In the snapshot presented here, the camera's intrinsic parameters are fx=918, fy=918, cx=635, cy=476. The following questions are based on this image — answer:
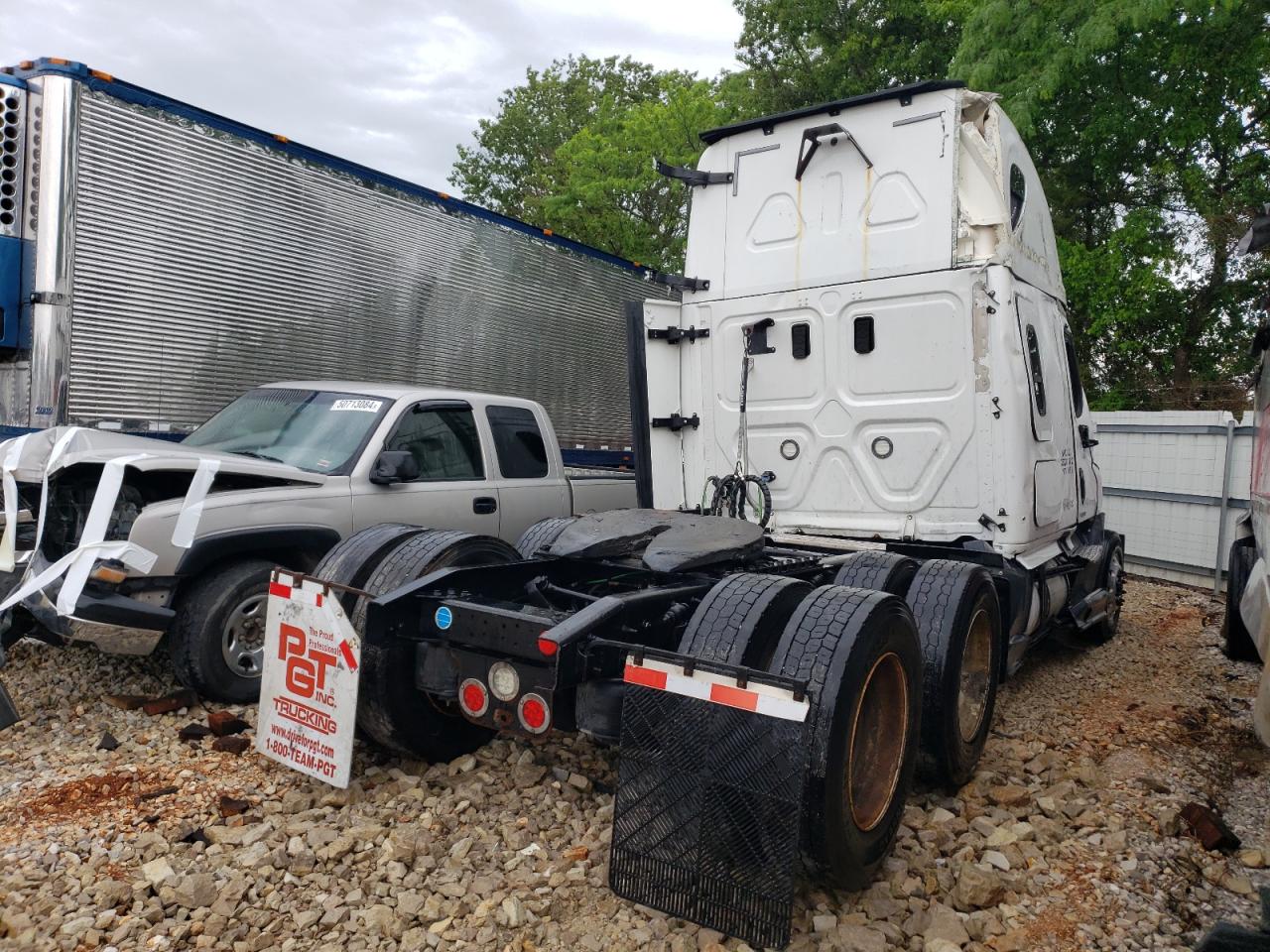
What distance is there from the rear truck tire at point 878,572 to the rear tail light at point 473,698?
171cm

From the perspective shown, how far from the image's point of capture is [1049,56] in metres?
15.5

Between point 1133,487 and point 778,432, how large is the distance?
7.04m

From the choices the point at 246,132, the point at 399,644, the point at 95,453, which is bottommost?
the point at 399,644

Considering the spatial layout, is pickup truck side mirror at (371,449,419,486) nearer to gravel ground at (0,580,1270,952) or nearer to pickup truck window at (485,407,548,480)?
pickup truck window at (485,407,548,480)

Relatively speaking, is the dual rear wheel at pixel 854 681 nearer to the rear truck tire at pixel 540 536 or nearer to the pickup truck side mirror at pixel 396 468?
the rear truck tire at pixel 540 536

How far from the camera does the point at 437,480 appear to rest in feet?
19.3

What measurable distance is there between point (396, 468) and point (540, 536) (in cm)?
114

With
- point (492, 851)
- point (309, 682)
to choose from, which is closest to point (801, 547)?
point (492, 851)

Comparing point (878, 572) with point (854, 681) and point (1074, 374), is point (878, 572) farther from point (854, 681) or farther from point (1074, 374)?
point (1074, 374)

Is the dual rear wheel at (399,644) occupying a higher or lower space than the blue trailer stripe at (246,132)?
lower

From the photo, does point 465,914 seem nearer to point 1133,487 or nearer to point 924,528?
point 924,528

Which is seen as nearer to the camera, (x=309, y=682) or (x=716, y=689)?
(x=716, y=689)

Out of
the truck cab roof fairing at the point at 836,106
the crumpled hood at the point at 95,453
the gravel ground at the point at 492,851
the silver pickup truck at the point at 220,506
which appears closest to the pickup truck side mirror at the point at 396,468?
the silver pickup truck at the point at 220,506

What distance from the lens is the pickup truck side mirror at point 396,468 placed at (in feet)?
17.3
